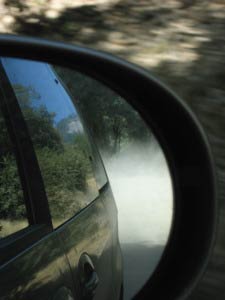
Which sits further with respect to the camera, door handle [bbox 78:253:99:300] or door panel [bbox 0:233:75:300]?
door handle [bbox 78:253:99:300]

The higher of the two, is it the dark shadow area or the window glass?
the window glass

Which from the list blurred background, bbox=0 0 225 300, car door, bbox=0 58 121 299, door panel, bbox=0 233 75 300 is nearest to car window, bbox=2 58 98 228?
car door, bbox=0 58 121 299

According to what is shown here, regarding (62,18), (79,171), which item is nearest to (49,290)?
(79,171)

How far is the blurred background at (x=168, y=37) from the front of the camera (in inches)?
153

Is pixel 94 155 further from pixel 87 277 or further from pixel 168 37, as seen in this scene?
pixel 168 37

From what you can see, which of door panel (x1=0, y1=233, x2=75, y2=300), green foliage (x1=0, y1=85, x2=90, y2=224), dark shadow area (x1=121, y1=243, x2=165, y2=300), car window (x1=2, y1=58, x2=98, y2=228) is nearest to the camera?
door panel (x1=0, y1=233, x2=75, y2=300)

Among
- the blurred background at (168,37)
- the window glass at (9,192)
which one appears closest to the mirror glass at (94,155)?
the window glass at (9,192)

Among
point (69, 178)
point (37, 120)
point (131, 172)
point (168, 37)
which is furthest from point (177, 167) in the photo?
point (168, 37)

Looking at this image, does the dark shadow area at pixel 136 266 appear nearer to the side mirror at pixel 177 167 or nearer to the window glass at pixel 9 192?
the side mirror at pixel 177 167

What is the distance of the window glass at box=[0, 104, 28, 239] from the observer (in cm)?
193

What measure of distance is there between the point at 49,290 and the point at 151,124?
810 millimetres

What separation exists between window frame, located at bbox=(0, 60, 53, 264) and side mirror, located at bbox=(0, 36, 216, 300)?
0.56 feet

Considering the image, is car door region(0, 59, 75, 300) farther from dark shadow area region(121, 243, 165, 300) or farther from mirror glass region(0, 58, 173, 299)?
dark shadow area region(121, 243, 165, 300)

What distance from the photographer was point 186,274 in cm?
226
